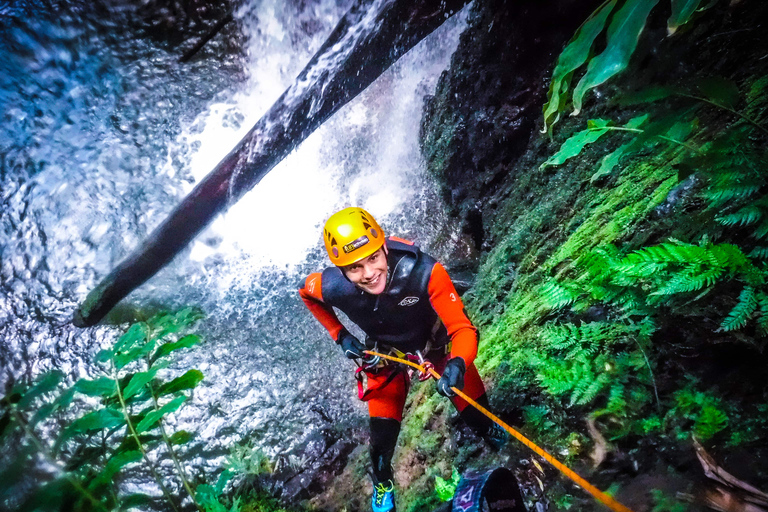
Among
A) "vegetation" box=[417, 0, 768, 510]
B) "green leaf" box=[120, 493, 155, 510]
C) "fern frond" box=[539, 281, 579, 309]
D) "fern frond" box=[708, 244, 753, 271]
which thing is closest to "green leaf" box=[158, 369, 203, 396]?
"green leaf" box=[120, 493, 155, 510]

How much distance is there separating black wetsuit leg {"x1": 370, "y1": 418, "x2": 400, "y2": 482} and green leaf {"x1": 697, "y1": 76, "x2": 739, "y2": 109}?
2683mm

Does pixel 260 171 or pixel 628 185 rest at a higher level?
pixel 260 171

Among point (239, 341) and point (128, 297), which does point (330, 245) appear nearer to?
point (239, 341)

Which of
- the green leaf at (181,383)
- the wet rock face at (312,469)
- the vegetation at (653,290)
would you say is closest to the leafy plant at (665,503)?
the vegetation at (653,290)

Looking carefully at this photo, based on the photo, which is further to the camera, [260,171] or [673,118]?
[260,171]

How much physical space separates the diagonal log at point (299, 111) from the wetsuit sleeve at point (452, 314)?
11.4 feet

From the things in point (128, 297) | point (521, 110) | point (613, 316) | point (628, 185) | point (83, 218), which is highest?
point (83, 218)

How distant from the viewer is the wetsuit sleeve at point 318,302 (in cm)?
285

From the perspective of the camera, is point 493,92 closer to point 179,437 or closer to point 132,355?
point 132,355

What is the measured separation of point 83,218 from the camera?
283 inches

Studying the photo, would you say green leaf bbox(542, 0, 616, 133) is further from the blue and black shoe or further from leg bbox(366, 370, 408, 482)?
the blue and black shoe

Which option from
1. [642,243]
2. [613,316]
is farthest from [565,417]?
[642,243]

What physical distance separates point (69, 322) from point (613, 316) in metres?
8.68

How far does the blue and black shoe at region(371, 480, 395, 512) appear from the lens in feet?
8.70
